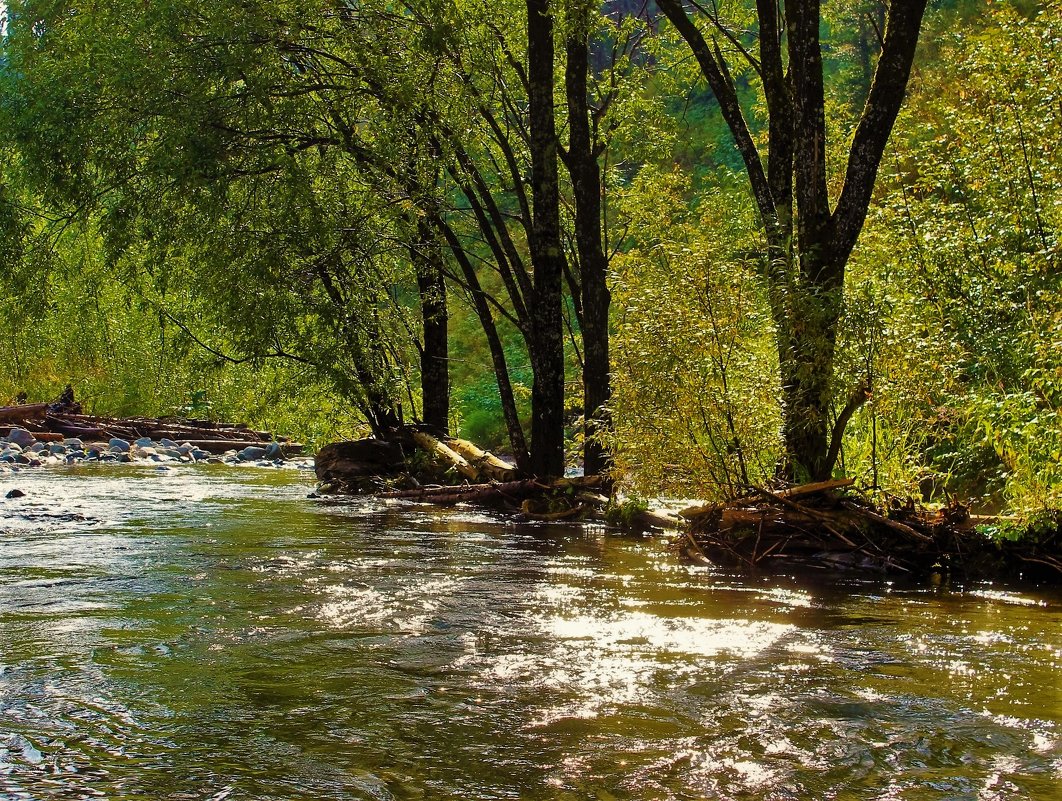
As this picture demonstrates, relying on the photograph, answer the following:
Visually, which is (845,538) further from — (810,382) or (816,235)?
(816,235)

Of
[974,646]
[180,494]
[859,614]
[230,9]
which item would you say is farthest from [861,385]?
[180,494]

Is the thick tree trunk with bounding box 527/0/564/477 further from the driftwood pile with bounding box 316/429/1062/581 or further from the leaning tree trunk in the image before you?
the leaning tree trunk

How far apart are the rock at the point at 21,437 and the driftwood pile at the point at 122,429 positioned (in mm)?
546

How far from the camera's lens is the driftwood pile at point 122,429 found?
94.5ft

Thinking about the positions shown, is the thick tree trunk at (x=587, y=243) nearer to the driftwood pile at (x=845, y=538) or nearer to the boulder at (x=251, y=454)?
the driftwood pile at (x=845, y=538)

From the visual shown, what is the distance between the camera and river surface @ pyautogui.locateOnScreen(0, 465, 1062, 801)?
13.8 ft

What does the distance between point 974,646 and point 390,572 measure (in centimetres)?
480

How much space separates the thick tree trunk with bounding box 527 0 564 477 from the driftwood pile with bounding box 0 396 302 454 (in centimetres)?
1710

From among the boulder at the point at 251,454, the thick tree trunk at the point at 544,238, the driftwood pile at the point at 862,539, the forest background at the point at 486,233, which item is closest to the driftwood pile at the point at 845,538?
the driftwood pile at the point at 862,539

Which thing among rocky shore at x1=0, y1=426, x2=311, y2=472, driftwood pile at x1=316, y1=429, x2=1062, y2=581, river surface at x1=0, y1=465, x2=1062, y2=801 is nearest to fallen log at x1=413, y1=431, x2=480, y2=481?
driftwood pile at x1=316, y1=429, x2=1062, y2=581

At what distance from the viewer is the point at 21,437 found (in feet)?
85.1

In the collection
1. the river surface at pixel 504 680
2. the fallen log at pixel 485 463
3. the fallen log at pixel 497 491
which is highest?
the fallen log at pixel 485 463

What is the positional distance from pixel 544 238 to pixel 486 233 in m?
1.54

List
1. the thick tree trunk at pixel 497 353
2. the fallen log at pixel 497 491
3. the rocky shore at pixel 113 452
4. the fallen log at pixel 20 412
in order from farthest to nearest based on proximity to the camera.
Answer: the fallen log at pixel 20 412 → the rocky shore at pixel 113 452 → the thick tree trunk at pixel 497 353 → the fallen log at pixel 497 491
